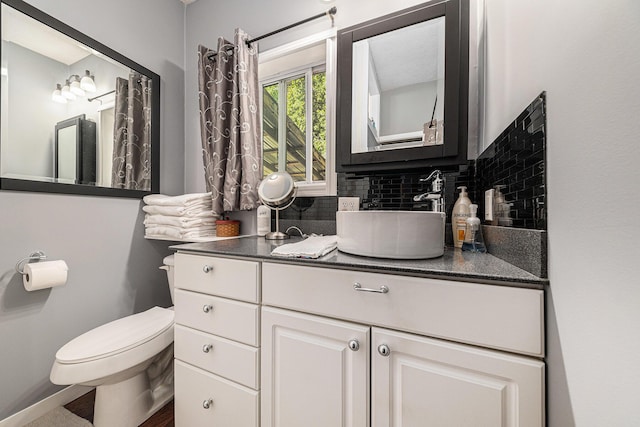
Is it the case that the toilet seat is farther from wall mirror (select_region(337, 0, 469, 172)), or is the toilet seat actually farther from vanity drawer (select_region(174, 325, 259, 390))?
wall mirror (select_region(337, 0, 469, 172))

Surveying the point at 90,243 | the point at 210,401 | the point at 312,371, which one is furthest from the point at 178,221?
the point at 312,371

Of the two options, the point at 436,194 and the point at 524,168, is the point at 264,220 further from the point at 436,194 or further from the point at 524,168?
the point at 524,168

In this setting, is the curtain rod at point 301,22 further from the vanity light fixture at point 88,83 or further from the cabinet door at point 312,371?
the cabinet door at point 312,371

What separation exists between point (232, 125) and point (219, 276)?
0.96 metres

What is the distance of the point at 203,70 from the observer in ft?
5.44

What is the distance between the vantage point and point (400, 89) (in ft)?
3.99

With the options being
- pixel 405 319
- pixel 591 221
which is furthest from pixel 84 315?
pixel 591 221

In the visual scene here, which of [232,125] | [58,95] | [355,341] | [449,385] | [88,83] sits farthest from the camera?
[232,125]

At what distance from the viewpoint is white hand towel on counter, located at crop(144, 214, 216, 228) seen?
1523 mm

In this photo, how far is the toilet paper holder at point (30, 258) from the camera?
1.20m

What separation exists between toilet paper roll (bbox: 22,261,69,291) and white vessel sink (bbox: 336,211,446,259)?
4.68 feet

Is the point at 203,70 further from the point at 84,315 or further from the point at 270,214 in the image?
the point at 84,315

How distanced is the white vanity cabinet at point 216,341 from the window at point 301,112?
713 mm

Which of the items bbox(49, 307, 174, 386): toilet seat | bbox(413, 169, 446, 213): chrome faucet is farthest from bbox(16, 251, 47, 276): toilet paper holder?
bbox(413, 169, 446, 213): chrome faucet
